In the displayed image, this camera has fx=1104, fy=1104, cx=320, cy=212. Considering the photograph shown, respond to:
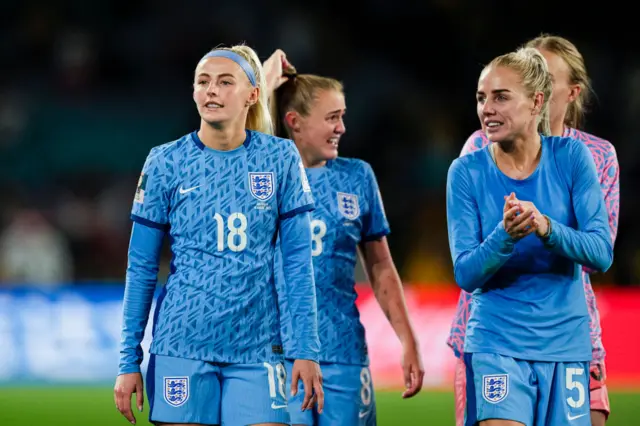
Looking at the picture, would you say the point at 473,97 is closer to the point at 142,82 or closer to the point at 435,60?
the point at 435,60

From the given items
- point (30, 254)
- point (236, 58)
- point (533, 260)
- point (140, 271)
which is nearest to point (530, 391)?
point (533, 260)

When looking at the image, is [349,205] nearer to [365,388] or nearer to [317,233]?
[317,233]

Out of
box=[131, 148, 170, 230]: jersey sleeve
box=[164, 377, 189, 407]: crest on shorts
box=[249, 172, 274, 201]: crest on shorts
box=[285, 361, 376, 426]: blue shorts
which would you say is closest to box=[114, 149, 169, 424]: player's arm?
box=[131, 148, 170, 230]: jersey sleeve

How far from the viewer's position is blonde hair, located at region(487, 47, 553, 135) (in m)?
4.20

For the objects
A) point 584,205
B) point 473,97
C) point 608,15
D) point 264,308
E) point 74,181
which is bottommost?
point 264,308

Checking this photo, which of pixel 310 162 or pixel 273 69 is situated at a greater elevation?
pixel 273 69

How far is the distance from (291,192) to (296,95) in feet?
4.39

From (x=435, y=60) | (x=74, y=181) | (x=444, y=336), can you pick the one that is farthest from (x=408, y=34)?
(x=444, y=336)

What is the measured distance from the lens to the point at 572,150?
4.14 meters

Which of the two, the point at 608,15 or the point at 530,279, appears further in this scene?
the point at 608,15

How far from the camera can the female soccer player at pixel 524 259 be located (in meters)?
3.99

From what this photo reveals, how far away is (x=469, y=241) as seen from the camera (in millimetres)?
4109

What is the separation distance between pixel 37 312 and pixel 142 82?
6.82 meters

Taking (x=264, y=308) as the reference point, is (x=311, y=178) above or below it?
above
